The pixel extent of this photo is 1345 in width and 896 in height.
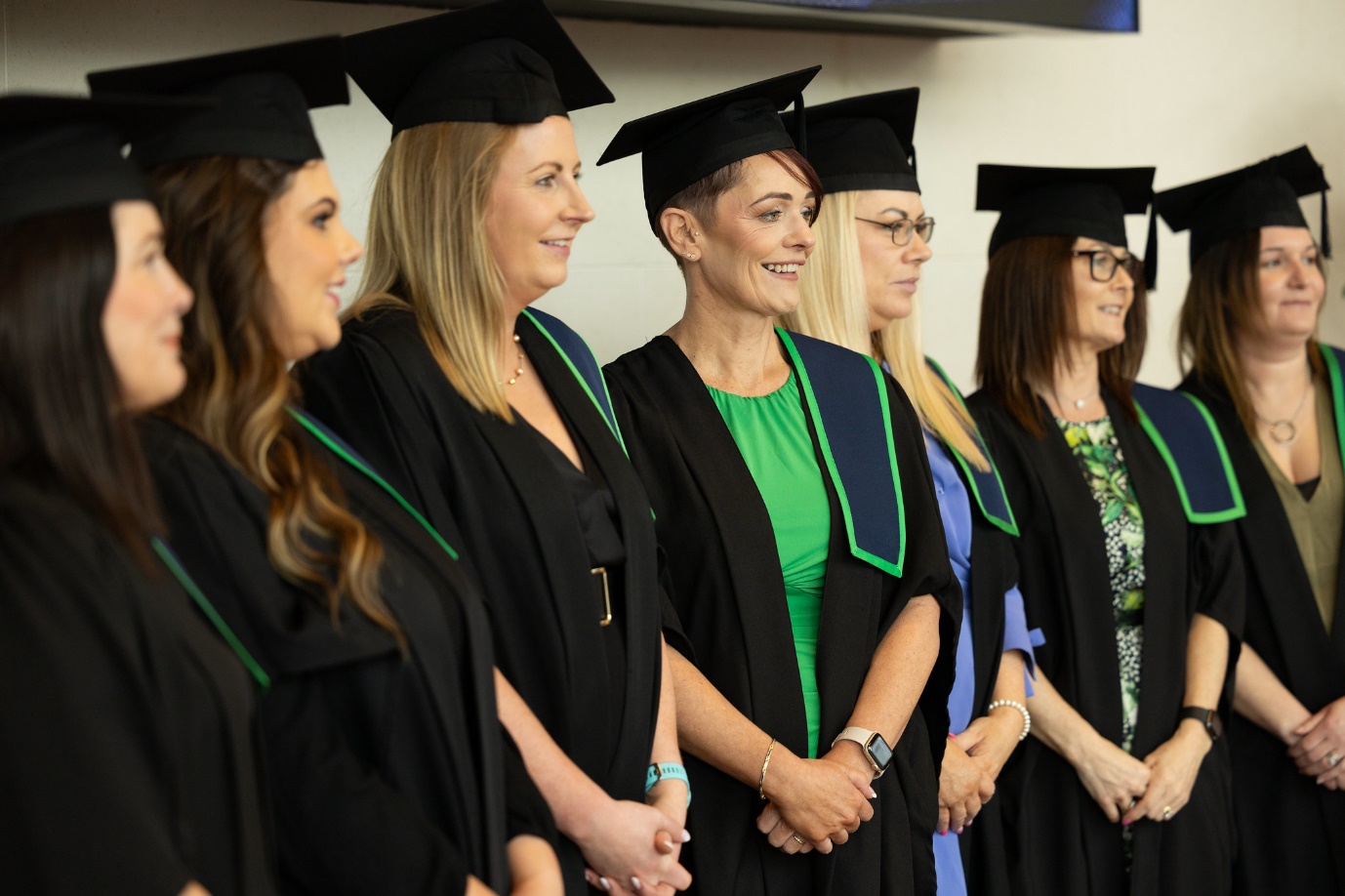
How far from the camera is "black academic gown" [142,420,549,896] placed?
143 cm

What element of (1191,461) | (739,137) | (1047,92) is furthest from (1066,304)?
(1047,92)

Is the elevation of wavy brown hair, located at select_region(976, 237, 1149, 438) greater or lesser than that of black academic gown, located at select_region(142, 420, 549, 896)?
greater

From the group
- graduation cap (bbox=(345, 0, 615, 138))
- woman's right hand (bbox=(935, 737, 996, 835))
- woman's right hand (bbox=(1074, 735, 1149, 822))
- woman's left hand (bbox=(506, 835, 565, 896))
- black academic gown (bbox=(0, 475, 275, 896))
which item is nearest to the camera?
A: black academic gown (bbox=(0, 475, 275, 896))

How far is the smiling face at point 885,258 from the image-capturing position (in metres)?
2.67

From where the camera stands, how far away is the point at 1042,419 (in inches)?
115

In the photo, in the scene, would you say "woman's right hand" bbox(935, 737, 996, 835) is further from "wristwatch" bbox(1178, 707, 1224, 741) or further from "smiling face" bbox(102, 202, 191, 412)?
"smiling face" bbox(102, 202, 191, 412)

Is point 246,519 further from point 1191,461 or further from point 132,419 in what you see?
point 1191,461

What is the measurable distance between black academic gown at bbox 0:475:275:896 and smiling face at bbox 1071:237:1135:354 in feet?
6.93

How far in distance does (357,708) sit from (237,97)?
68 centimetres

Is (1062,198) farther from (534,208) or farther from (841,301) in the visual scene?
(534,208)

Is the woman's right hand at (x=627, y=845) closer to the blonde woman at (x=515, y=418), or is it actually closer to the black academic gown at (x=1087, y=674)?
the blonde woman at (x=515, y=418)

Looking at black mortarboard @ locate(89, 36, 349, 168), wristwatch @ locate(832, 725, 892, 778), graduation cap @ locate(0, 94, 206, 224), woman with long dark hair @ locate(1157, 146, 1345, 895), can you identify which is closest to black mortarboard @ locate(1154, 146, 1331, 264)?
woman with long dark hair @ locate(1157, 146, 1345, 895)

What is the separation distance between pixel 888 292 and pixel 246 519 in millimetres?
1539

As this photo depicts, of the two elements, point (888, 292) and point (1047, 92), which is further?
point (1047, 92)
